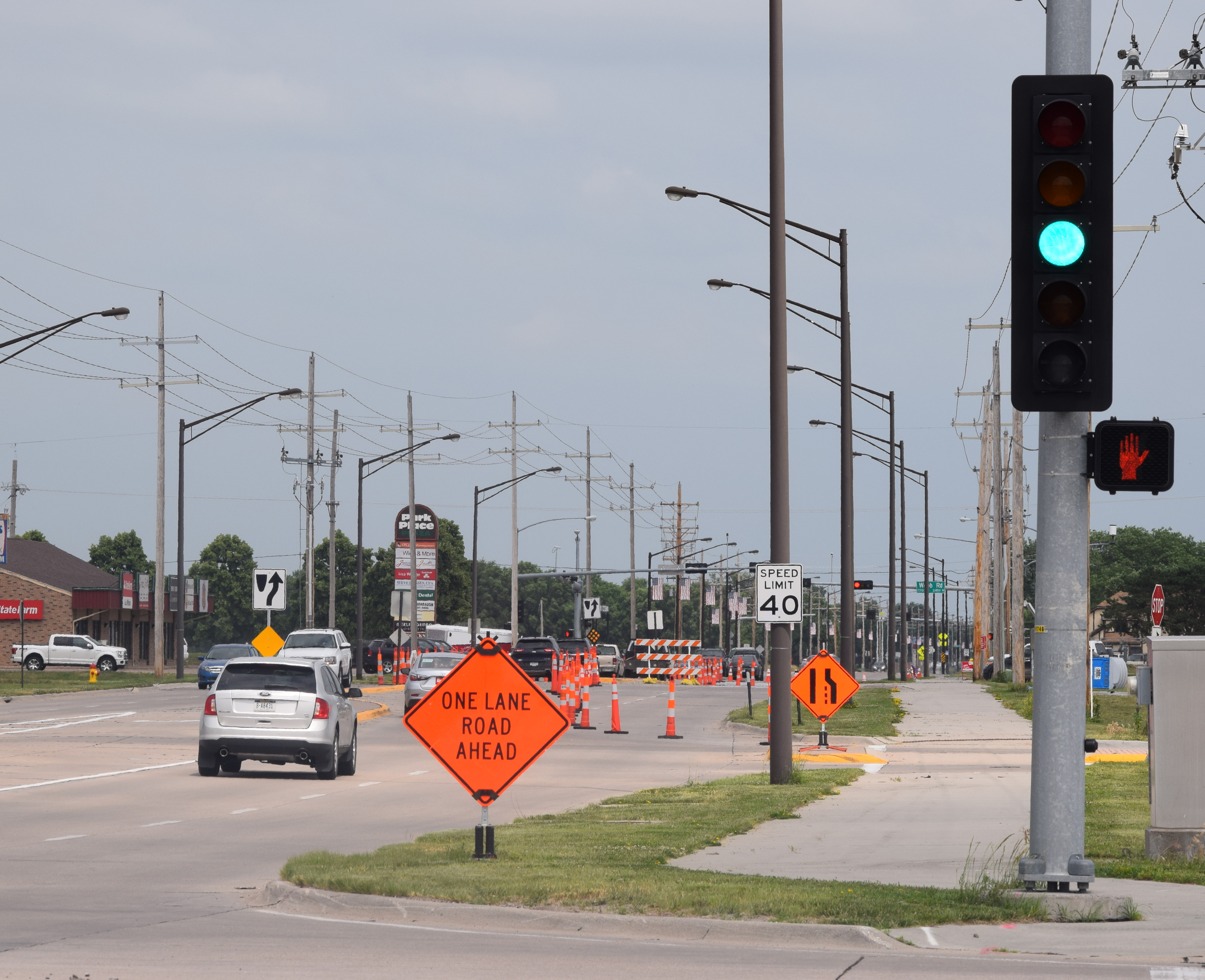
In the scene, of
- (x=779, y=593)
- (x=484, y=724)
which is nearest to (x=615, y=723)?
(x=779, y=593)

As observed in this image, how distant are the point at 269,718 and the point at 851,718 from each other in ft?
57.0

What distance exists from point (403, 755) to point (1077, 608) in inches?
798

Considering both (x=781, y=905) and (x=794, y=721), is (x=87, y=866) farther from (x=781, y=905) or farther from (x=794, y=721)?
(x=794, y=721)

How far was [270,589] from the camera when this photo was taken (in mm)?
37344

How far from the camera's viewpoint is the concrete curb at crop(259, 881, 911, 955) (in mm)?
10031

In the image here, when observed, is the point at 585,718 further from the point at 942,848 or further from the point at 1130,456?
the point at 1130,456

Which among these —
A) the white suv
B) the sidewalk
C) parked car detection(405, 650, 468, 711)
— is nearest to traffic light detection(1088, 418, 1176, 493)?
the sidewalk

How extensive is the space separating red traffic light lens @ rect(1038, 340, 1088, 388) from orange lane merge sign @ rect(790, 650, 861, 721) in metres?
15.0

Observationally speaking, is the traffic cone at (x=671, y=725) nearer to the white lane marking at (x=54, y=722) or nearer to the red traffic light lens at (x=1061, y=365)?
the white lane marking at (x=54, y=722)

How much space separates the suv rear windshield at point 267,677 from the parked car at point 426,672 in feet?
49.6

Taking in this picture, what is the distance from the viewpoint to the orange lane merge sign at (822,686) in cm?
2506

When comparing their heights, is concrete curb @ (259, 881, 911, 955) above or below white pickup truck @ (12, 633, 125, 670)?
above

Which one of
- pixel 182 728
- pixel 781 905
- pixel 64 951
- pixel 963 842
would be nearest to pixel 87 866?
pixel 64 951

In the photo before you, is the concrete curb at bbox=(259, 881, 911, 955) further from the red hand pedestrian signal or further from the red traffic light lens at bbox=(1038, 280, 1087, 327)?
the red traffic light lens at bbox=(1038, 280, 1087, 327)
